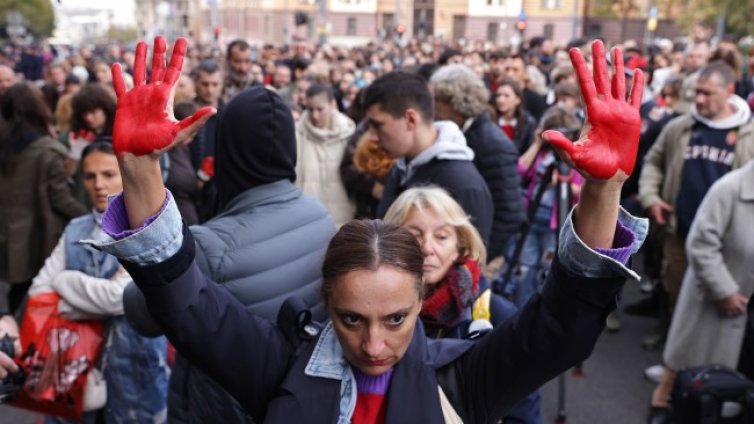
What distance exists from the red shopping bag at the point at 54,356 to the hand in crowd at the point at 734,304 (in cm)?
302

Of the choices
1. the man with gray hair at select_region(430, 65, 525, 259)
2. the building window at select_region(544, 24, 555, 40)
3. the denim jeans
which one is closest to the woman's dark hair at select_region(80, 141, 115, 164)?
the man with gray hair at select_region(430, 65, 525, 259)

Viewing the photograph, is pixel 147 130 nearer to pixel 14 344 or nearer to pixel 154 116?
pixel 154 116

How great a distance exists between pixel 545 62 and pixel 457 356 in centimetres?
1254

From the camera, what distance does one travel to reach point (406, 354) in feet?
5.37

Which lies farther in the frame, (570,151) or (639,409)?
(639,409)

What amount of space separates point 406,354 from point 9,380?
1494 millimetres

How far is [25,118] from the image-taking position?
455 centimetres

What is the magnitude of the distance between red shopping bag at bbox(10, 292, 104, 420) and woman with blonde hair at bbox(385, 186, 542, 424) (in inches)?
50.6

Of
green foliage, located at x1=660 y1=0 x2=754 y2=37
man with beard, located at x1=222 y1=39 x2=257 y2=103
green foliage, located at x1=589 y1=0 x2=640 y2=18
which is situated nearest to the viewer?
man with beard, located at x1=222 y1=39 x2=257 y2=103

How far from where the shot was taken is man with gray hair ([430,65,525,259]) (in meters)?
4.06

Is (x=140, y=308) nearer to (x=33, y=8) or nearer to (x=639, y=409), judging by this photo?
(x=639, y=409)

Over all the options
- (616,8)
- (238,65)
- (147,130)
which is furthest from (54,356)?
(616,8)

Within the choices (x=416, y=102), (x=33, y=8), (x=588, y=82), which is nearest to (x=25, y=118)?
(x=416, y=102)

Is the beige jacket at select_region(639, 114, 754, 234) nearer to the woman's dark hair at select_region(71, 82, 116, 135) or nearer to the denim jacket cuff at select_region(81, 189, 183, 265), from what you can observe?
the woman's dark hair at select_region(71, 82, 116, 135)
